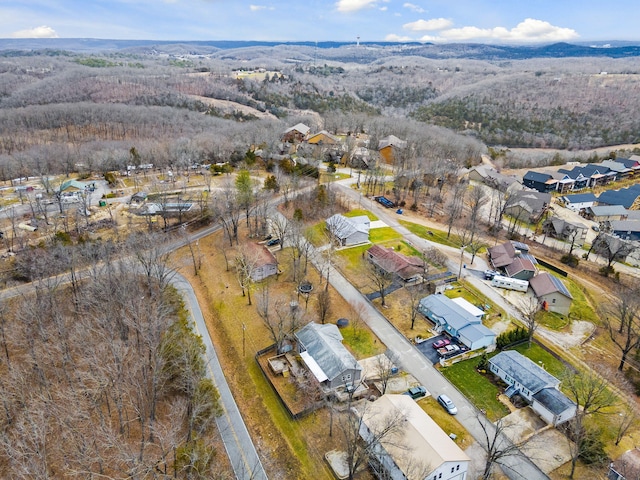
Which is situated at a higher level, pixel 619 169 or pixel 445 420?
pixel 619 169

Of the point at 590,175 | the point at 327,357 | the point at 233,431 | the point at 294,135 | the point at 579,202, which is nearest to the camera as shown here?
the point at 233,431

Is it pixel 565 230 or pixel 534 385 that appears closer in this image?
pixel 534 385

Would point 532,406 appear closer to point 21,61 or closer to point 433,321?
point 433,321

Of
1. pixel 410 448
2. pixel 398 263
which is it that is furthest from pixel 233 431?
pixel 398 263

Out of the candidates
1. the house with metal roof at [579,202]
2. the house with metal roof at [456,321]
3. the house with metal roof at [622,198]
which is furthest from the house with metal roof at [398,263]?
the house with metal roof at [622,198]

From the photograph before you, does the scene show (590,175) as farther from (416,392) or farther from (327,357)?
(327,357)

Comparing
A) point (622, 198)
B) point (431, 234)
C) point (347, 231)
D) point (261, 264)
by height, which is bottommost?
point (431, 234)

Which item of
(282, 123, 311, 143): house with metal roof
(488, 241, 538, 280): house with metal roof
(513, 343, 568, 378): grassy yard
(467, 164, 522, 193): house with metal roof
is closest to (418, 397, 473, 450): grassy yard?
(513, 343, 568, 378): grassy yard

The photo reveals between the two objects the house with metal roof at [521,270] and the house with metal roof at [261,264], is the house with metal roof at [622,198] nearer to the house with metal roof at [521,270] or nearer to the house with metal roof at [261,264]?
the house with metal roof at [521,270]
